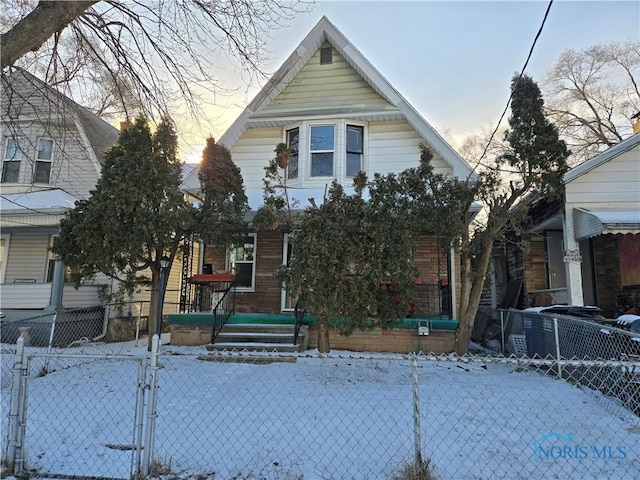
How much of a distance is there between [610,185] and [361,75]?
22.3 feet

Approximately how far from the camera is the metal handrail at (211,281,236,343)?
9176 mm

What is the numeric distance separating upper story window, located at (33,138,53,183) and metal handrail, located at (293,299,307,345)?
33.1 ft

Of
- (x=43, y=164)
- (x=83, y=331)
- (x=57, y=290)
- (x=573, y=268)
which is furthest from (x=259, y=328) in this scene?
(x=43, y=164)

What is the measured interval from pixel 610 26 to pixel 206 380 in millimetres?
9568

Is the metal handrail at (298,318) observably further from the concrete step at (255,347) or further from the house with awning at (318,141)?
the house with awning at (318,141)

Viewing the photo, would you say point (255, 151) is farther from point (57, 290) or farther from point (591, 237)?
point (591, 237)

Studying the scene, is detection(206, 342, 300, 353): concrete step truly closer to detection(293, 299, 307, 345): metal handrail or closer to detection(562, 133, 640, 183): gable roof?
detection(293, 299, 307, 345): metal handrail

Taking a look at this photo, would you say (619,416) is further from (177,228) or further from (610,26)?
(177,228)

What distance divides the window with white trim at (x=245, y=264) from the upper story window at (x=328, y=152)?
2.14 meters

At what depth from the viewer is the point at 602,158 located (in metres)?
9.99

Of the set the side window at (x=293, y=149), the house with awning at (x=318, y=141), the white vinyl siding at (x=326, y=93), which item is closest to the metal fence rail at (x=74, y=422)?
the house with awning at (x=318, y=141)

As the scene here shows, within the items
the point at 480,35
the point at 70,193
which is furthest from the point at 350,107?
the point at 70,193

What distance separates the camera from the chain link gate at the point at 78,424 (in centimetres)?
370

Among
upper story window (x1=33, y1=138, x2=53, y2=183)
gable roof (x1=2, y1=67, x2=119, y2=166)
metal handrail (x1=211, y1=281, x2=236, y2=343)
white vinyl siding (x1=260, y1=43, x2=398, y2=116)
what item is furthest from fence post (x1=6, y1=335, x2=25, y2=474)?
upper story window (x1=33, y1=138, x2=53, y2=183)
